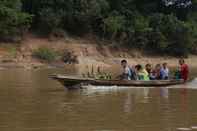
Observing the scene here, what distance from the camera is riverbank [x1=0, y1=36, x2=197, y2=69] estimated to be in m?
42.3

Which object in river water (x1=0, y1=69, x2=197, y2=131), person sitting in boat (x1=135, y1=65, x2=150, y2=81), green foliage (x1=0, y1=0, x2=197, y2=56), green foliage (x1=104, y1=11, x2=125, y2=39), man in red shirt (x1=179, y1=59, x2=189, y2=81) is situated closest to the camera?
river water (x1=0, y1=69, x2=197, y2=131)

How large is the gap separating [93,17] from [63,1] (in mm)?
3162

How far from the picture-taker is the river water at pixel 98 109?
40.8ft

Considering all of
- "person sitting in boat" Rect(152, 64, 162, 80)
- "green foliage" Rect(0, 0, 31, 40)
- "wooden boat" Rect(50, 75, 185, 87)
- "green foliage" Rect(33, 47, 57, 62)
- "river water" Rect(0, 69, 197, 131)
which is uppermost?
"green foliage" Rect(0, 0, 31, 40)

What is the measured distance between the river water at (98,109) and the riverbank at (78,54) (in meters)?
20.0

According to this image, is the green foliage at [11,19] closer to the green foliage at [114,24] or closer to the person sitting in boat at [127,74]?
the green foliage at [114,24]

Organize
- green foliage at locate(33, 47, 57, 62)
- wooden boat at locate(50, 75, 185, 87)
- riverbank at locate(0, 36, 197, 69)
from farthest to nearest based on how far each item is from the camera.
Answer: green foliage at locate(33, 47, 57, 62)
riverbank at locate(0, 36, 197, 69)
wooden boat at locate(50, 75, 185, 87)

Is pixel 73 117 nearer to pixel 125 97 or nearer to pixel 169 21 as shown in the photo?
pixel 125 97

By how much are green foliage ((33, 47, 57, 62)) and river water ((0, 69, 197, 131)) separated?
21.2m

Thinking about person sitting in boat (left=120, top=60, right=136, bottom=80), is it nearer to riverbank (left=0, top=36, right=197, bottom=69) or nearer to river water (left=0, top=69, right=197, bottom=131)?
river water (left=0, top=69, right=197, bottom=131)

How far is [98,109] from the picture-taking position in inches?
605

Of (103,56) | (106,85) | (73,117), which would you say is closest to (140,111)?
(73,117)

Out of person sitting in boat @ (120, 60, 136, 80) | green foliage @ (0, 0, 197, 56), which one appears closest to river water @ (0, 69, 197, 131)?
person sitting in boat @ (120, 60, 136, 80)

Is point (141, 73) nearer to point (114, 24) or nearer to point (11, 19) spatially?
point (11, 19)
